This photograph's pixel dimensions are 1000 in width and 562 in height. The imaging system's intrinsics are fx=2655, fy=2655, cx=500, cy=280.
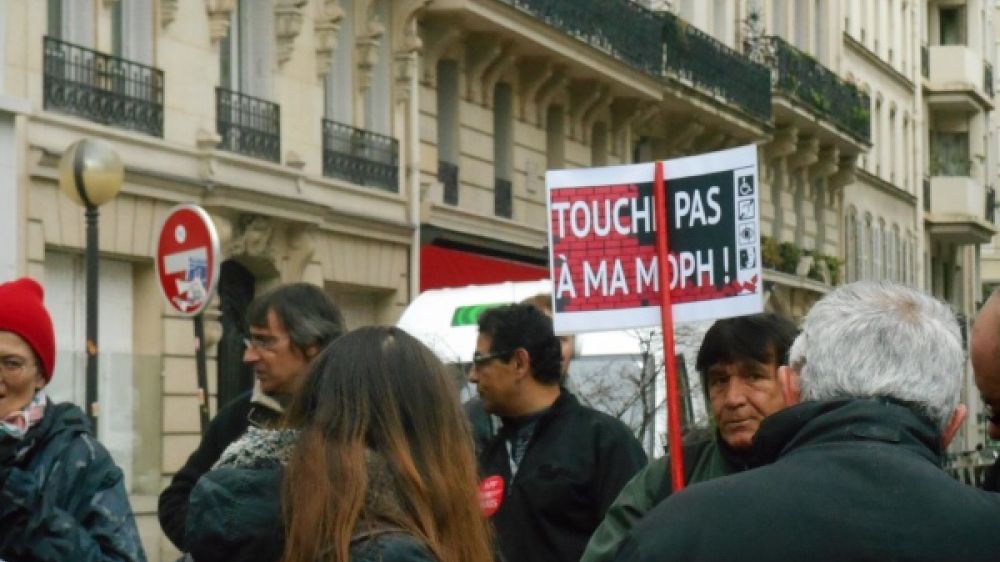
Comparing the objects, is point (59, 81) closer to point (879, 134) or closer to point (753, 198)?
point (753, 198)

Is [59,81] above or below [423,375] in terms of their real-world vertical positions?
above

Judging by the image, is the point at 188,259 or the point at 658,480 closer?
the point at 658,480

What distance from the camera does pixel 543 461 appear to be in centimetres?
833

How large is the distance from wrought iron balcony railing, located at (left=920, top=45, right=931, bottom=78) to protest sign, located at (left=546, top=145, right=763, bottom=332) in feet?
185

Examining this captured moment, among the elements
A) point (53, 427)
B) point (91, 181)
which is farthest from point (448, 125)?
point (53, 427)

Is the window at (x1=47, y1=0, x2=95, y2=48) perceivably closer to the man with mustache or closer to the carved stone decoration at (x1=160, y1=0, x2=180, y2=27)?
the carved stone decoration at (x1=160, y1=0, x2=180, y2=27)

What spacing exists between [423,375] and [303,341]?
2.84 metres

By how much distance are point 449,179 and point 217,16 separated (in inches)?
275

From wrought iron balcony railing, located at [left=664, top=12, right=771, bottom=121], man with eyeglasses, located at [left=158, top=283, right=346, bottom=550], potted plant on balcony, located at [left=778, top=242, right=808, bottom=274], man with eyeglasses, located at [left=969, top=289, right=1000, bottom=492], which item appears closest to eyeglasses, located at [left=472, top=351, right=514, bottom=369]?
man with eyeglasses, located at [left=158, top=283, right=346, bottom=550]

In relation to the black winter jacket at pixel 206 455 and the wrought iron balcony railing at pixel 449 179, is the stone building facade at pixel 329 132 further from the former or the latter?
the black winter jacket at pixel 206 455

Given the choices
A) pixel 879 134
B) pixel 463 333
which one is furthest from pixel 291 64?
pixel 879 134

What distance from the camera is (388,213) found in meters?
29.9

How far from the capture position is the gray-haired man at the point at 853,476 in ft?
13.0

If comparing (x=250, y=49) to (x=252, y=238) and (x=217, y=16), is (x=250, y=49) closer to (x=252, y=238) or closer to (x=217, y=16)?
(x=217, y=16)
